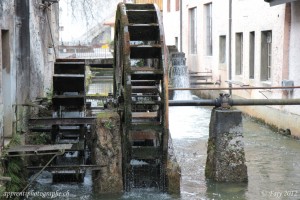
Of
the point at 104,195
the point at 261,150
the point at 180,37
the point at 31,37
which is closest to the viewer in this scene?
the point at 104,195

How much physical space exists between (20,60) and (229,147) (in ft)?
11.8

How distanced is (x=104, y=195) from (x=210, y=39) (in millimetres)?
17700

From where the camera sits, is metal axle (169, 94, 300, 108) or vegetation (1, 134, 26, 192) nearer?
vegetation (1, 134, 26, 192)

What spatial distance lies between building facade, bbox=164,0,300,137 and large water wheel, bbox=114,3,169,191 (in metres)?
5.49

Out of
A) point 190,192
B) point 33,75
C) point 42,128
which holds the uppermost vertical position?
point 33,75

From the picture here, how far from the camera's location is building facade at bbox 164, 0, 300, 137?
15867 mm

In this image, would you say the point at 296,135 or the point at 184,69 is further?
the point at 184,69

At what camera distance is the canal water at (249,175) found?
9.66 meters

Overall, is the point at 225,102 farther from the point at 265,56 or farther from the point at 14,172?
the point at 265,56

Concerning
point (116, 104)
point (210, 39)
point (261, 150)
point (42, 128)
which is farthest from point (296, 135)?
point (210, 39)

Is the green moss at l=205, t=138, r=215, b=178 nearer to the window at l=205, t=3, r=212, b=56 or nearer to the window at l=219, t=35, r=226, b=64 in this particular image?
the window at l=219, t=35, r=226, b=64

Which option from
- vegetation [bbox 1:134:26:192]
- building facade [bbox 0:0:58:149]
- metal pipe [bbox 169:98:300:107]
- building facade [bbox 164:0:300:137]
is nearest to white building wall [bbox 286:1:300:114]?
building facade [bbox 164:0:300:137]

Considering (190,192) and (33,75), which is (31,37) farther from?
(190,192)

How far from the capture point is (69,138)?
1156 centimetres
